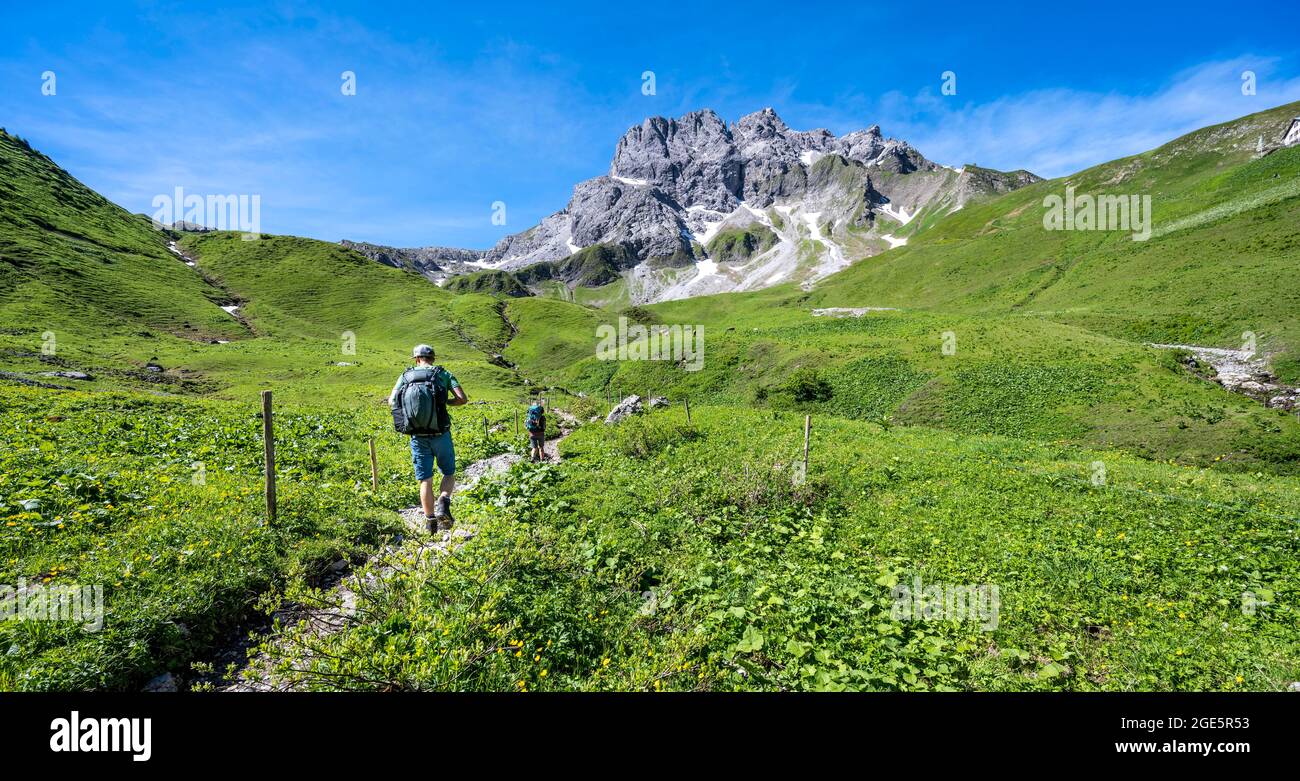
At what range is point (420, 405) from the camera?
9.76 m

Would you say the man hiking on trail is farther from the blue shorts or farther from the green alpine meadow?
the green alpine meadow

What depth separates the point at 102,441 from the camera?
15.5 m

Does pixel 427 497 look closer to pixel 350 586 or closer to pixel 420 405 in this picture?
pixel 420 405

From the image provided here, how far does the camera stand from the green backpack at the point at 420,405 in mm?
9750

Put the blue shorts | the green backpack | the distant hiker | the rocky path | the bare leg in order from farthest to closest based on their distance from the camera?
the distant hiker < the bare leg < the blue shorts < the green backpack < the rocky path

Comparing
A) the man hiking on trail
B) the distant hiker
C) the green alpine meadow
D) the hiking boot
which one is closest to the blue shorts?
the man hiking on trail

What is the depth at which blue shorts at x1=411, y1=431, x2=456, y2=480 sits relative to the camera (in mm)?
10102

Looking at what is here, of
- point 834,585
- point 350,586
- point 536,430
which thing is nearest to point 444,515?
point 350,586

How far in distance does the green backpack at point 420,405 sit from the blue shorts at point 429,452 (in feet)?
0.68

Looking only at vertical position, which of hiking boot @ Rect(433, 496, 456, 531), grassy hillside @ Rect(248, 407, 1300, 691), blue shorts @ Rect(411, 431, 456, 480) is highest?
blue shorts @ Rect(411, 431, 456, 480)

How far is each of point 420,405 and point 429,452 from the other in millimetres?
1088
